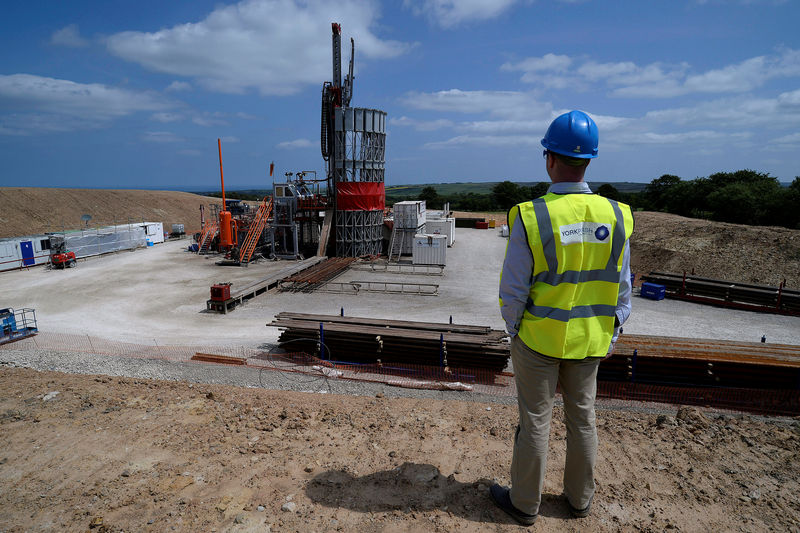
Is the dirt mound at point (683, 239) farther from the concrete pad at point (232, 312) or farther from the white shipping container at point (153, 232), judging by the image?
the white shipping container at point (153, 232)

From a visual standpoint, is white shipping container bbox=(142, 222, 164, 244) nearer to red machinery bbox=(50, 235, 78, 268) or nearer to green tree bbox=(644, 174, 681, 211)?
red machinery bbox=(50, 235, 78, 268)

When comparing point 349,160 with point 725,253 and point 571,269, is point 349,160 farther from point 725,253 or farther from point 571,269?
point 571,269

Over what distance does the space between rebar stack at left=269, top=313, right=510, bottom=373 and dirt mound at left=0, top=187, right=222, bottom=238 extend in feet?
133

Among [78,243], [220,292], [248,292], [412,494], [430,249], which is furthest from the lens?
[78,243]

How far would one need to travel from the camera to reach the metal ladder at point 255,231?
26.8 meters

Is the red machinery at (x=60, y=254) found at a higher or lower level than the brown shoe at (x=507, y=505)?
lower

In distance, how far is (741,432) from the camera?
5.48 metres

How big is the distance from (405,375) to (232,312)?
9.36 metres

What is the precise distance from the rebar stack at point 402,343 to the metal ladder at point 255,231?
17.0 meters

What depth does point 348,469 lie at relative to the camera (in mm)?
4703

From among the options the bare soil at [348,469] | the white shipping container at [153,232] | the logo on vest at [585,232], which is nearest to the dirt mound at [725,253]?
the bare soil at [348,469]

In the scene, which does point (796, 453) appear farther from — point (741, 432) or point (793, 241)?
point (793, 241)

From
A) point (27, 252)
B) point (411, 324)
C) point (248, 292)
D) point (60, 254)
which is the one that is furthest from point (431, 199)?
Result: point (411, 324)

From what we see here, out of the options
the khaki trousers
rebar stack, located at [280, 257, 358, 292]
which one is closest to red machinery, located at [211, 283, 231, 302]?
rebar stack, located at [280, 257, 358, 292]
